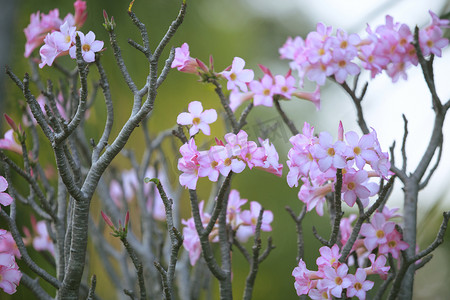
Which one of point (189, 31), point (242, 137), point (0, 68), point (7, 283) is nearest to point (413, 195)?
point (242, 137)

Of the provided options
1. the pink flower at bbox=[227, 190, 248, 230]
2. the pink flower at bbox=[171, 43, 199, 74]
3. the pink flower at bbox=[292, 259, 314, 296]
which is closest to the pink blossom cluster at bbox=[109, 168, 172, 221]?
the pink flower at bbox=[227, 190, 248, 230]

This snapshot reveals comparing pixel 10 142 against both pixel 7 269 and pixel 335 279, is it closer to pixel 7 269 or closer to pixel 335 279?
pixel 7 269

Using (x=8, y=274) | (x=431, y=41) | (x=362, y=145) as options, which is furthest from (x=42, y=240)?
(x=431, y=41)

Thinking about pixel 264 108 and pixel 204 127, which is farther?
pixel 264 108

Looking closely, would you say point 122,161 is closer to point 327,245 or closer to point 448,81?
point 448,81

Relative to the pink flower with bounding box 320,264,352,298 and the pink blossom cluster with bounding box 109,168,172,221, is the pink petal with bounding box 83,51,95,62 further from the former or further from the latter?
the pink blossom cluster with bounding box 109,168,172,221

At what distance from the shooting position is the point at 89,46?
0.65m

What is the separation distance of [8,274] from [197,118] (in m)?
0.33

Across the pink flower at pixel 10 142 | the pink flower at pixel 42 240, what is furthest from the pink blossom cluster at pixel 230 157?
the pink flower at pixel 42 240

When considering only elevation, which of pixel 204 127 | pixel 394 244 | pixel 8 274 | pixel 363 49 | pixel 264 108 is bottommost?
pixel 8 274

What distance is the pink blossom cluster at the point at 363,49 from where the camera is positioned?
2.63 ft

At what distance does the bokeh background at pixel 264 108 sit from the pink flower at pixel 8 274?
45 cm

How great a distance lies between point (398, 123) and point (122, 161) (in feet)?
3.67

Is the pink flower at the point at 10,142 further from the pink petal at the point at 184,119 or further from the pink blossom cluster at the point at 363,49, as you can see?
the pink blossom cluster at the point at 363,49
